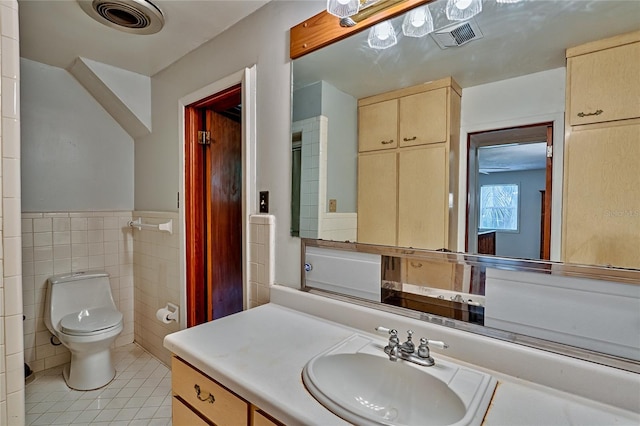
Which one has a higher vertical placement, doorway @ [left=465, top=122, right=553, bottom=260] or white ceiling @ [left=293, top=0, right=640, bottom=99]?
white ceiling @ [left=293, top=0, right=640, bottom=99]

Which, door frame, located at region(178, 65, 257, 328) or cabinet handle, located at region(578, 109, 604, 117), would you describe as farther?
door frame, located at region(178, 65, 257, 328)

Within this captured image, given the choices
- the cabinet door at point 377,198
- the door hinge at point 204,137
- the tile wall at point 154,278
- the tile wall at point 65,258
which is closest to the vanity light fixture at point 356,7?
the cabinet door at point 377,198

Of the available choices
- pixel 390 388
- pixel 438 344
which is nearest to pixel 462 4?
pixel 438 344

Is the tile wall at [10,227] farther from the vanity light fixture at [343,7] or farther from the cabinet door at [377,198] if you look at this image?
the cabinet door at [377,198]

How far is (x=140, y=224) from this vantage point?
2279mm

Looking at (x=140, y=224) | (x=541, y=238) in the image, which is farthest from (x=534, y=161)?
(x=140, y=224)

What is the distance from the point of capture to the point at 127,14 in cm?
155

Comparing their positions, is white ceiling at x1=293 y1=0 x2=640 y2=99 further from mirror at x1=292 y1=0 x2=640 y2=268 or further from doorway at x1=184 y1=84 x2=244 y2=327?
doorway at x1=184 y1=84 x2=244 y2=327

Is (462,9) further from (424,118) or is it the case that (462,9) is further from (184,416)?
(184,416)

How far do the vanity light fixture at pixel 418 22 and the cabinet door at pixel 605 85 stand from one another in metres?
0.43

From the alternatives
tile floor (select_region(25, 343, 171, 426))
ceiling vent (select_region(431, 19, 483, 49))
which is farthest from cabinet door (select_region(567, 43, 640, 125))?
tile floor (select_region(25, 343, 171, 426))

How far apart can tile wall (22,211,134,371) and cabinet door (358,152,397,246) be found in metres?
2.19

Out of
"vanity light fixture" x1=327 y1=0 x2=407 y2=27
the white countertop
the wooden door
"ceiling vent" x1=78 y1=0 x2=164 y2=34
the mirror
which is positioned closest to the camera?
the white countertop

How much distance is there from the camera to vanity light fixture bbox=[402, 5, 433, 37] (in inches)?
40.8
